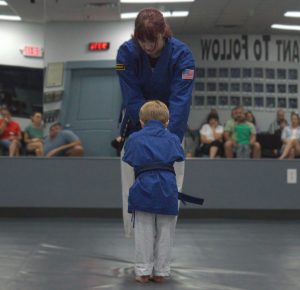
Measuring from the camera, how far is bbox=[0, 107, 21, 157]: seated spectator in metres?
8.69

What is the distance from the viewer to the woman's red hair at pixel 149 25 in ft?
11.7

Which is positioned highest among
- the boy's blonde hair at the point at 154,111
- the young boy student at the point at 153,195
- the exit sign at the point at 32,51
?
the exit sign at the point at 32,51

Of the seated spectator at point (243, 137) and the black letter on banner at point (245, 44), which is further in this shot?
the black letter on banner at point (245, 44)

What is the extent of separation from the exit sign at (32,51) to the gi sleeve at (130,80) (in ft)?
23.0

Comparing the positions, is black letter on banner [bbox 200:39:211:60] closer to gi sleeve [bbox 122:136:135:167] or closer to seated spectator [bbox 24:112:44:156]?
seated spectator [bbox 24:112:44:156]

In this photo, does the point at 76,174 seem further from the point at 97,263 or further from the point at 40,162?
the point at 97,263

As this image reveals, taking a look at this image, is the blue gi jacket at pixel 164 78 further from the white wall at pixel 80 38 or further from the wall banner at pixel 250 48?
the wall banner at pixel 250 48

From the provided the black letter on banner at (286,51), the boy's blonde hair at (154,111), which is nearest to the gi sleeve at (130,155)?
the boy's blonde hair at (154,111)

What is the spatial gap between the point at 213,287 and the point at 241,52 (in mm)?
10707

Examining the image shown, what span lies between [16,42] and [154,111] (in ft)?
24.4

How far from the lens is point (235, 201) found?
7168 mm

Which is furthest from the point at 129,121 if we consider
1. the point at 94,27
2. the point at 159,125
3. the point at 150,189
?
the point at 94,27

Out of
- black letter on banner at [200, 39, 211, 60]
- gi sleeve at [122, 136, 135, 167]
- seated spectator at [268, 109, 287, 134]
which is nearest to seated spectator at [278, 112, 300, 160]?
seated spectator at [268, 109, 287, 134]

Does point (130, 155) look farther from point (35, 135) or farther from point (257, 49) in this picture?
point (257, 49)
